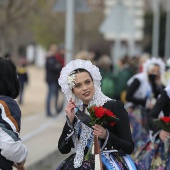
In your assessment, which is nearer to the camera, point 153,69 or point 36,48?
point 153,69

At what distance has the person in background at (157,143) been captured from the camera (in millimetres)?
6469

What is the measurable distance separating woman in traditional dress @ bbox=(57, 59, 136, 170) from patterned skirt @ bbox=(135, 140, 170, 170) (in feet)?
5.40

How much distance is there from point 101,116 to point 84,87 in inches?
18.0

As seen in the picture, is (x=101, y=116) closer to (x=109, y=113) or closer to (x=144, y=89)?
(x=109, y=113)

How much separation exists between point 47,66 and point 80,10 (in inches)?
74.6

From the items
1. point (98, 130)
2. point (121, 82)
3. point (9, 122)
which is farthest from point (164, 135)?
point (121, 82)

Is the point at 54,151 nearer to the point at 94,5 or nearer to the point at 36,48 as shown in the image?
the point at 94,5

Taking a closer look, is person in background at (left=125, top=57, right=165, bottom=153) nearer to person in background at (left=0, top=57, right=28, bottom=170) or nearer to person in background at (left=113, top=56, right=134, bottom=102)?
person in background at (left=113, top=56, right=134, bottom=102)

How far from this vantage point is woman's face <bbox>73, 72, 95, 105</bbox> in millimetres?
5082

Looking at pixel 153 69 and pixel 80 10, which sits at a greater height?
pixel 80 10

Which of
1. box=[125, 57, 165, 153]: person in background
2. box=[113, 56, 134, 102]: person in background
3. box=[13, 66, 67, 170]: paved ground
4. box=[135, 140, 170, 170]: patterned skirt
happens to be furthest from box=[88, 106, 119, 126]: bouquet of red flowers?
box=[113, 56, 134, 102]: person in background

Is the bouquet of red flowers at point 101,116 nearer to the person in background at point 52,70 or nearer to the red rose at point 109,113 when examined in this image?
the red rose at point 109,113

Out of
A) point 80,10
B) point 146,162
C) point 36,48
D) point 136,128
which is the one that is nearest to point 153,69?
point 136,128

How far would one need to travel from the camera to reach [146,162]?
700cm
